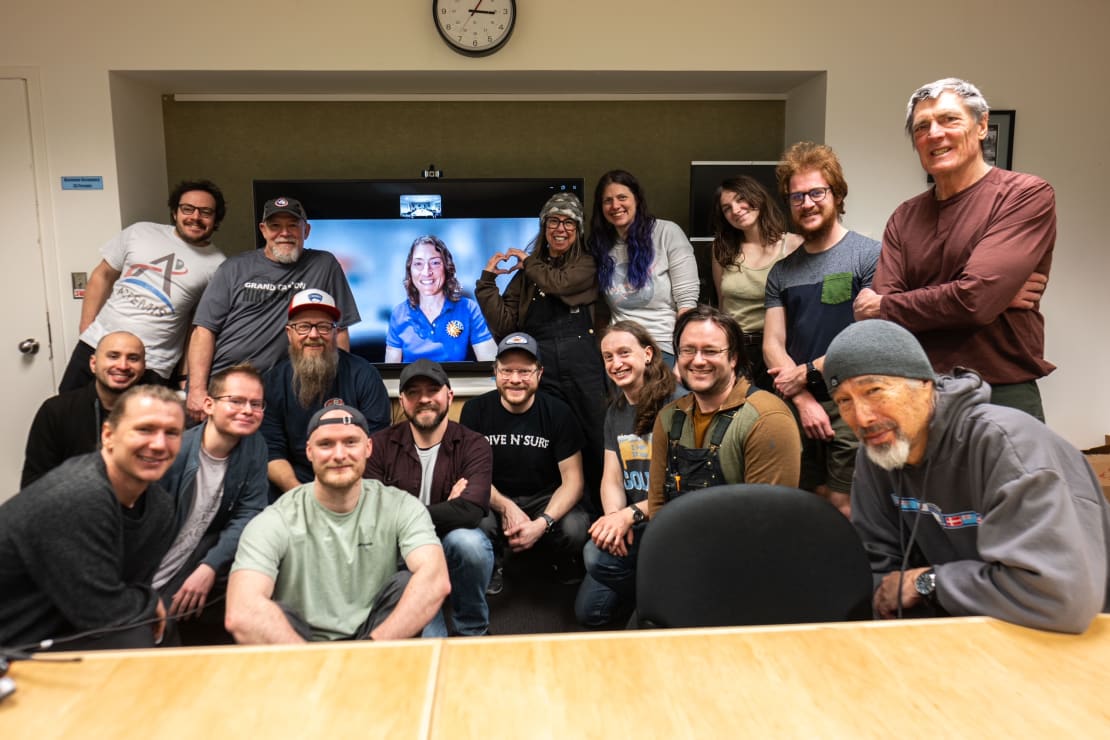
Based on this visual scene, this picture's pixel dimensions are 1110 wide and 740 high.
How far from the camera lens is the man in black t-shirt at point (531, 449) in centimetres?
308

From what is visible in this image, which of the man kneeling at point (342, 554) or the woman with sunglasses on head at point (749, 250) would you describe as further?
the woman with sunglasses on head at point (749, 250)

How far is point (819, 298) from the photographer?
2.58 meters

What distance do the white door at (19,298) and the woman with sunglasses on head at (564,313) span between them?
2.29m

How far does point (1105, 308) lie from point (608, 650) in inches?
162

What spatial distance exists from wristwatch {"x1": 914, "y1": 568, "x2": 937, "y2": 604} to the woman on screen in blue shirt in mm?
2728

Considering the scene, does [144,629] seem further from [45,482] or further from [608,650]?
[608,650]

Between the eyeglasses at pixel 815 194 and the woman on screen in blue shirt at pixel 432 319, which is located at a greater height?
the eyeglasses at pixel 815 194

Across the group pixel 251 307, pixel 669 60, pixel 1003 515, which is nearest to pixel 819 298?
pixel 1003 515

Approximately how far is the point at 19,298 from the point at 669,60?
11.4ft

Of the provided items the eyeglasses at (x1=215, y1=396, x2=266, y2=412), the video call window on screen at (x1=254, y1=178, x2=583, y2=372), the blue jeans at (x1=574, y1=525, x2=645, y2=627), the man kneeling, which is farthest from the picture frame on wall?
the eyeglasses at (x1=215, y1=396, x2=266, y2=412)

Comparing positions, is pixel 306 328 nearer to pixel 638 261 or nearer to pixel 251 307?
pixel 251 307

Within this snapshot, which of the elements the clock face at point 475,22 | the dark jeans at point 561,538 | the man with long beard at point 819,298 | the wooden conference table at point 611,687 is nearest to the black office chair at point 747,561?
the wooden conference table at point 611,687

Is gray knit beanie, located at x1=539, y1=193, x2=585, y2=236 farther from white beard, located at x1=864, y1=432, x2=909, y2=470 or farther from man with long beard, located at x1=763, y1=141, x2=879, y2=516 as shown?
white beard, located at x1=864, y1=432, x2=909, y2=470

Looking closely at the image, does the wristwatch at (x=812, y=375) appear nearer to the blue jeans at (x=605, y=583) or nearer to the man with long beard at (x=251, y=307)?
the blue jeans at (x=605, y=583)
